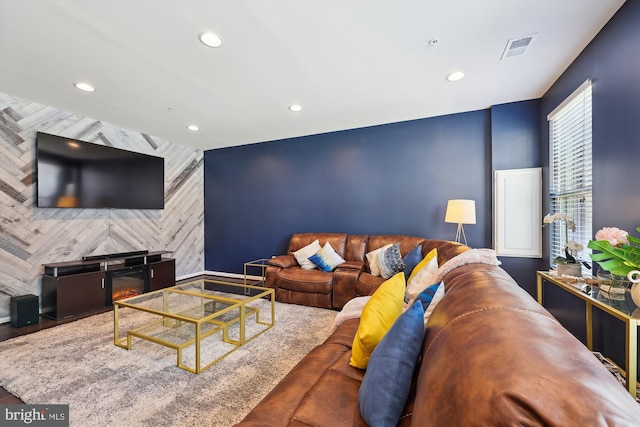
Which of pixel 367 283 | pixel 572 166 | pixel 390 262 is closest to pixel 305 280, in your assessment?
pixel 367 283

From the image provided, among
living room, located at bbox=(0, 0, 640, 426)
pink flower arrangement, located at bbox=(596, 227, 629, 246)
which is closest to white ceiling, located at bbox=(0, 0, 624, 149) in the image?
living room, located at bbox=(0, 0, 640, 426)

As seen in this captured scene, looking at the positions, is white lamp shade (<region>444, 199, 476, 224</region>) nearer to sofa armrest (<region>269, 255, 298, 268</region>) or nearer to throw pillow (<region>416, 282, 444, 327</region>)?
throw pillow (<region>416, 282, 444, 327</region>)

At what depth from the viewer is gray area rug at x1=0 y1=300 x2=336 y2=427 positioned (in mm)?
1671

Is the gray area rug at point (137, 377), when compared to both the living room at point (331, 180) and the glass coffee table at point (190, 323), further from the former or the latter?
the living room at point (331, 180)

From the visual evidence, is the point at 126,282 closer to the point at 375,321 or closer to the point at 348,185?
the point at 348,185

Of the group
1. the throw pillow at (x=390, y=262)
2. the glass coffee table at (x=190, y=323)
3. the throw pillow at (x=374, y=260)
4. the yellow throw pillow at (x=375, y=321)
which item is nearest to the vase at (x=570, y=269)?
the throw pillow at (x=390, y=262)

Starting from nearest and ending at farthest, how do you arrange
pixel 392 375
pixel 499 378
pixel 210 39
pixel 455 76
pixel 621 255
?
pixel 499 378 < pixel 392 375 < pixel 621 255 < pixel 210 39 < pixel 455 76

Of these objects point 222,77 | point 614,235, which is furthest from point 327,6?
point 614,235

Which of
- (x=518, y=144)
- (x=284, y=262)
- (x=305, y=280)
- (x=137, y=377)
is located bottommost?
(x=137, y=377)

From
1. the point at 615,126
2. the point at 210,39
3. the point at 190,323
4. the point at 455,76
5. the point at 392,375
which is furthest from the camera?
the point at 455,76

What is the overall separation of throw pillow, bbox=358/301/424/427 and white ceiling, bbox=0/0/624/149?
1.99m

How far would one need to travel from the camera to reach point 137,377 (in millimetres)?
2016

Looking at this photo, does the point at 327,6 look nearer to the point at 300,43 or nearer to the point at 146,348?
the point at 300,43

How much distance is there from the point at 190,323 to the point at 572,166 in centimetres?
398
